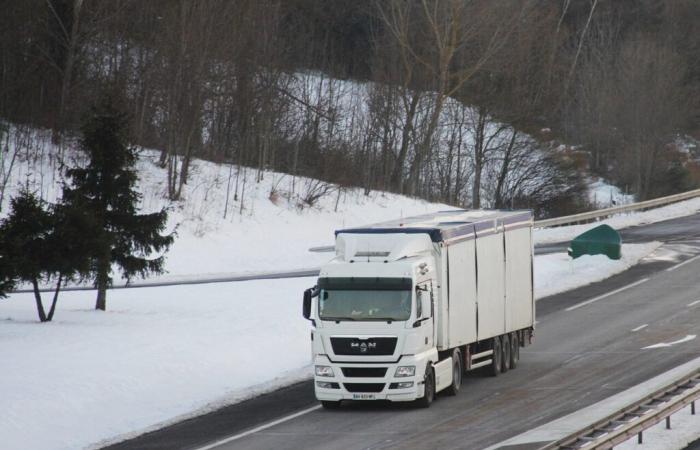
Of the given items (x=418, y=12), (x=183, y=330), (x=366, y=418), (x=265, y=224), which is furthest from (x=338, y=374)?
(x=418, y=12)

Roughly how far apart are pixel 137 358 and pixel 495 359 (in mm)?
7523

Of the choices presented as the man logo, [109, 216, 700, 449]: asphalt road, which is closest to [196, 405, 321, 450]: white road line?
[109, 216, 700, 449]: asphalt road

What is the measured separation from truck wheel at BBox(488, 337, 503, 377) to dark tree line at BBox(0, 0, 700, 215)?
→ 97.7 feet

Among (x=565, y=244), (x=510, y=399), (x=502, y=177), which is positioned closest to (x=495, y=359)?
(x=510, y=399)

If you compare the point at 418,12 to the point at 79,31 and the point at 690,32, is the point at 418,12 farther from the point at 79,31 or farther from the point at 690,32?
the point at 79,31

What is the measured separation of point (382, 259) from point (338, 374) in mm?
2214

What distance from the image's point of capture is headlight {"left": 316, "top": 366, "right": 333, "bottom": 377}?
69.8 ft

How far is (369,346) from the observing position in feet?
68.9

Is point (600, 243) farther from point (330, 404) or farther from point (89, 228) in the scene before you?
point (330, 404)

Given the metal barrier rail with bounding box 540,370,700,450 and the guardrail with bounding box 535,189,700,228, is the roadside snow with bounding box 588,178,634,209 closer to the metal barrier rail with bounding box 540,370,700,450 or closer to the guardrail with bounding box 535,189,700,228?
the guardrail with bounding box 535,189,700,228

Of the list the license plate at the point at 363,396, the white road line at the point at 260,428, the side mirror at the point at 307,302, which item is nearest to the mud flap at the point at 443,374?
the license plate at the point at 363,396

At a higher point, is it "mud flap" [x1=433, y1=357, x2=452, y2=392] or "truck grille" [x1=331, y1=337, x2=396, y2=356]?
"truck grille" [x1=331, y1=337, x2=396, y2=356]

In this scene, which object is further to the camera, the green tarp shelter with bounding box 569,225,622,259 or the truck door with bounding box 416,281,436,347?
the green tarp shelter with bounding box 569,225,622,259

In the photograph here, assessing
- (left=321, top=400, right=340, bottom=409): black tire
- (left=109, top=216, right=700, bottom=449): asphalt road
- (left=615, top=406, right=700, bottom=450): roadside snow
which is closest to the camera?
(left=615, top=406, right=700, bottom=450): roadside snow
